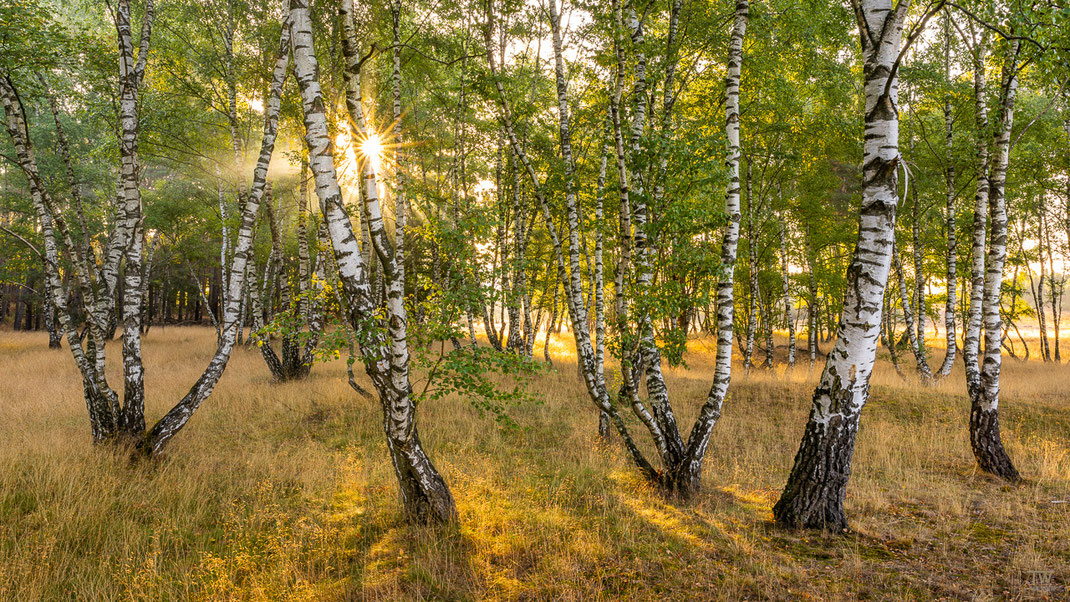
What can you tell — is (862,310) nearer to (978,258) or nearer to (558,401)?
(978,258)

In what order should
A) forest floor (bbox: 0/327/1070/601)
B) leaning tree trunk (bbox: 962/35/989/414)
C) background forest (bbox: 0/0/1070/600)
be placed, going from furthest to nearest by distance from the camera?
leaning tree trunk (bbox: 962/35/989/414) < background forest (bbox: 0/0/1070/600) < forest floor (bbox: 0/327/1070/601)

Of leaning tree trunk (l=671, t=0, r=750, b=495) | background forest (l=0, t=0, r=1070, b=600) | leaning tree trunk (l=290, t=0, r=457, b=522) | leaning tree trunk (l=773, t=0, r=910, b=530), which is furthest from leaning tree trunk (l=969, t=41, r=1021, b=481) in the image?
leaning tree trunk (l=290, t=0, r=457, b=522)

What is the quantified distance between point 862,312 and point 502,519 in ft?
15.3

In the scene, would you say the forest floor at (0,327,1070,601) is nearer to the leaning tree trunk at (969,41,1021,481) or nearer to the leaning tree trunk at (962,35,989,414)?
the leaning tree trunk at (969,41,1021,481)

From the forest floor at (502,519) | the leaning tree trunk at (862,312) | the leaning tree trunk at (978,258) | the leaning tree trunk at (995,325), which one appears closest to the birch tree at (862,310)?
the leaning tree trunk at (862,312)

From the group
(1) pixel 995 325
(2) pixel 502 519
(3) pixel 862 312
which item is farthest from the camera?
(1) pixel 995 325

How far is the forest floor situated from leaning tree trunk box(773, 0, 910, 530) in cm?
46

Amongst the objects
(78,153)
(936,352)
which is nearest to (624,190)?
(78,153)

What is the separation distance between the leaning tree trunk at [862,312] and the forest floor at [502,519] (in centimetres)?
46

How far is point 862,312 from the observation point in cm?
482

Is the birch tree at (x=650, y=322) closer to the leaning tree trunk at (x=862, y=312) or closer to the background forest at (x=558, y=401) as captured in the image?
the background forest at (x=558, y=401)

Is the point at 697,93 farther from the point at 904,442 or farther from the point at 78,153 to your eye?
the point at 78,153

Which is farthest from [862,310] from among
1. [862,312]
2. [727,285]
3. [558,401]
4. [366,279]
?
[558,401]

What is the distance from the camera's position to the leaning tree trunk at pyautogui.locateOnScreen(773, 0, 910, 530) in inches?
186
